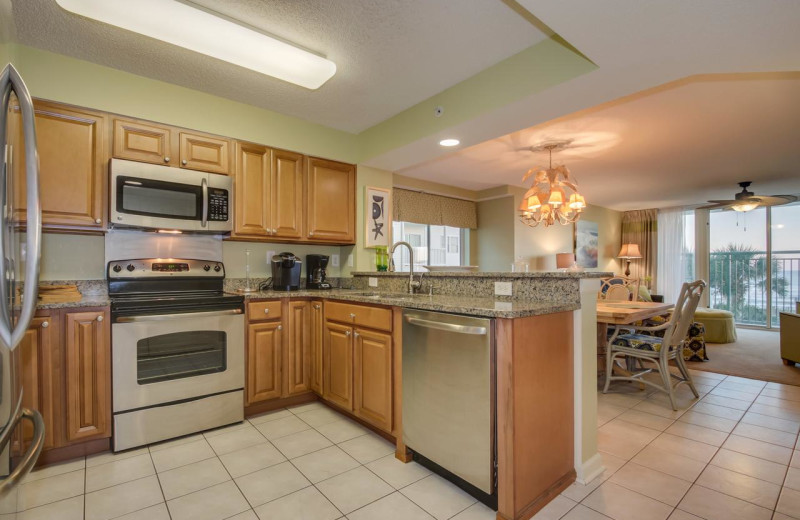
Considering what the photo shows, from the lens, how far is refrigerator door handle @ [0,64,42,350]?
2.67ft

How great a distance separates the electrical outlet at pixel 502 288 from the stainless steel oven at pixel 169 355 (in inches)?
69.1

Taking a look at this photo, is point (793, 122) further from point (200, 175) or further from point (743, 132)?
point (200, 175)

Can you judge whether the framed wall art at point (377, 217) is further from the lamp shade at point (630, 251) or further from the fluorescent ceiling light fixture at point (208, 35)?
the lamp shade at point (630, 251)

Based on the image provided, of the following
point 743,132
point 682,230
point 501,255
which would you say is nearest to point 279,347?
point 501,255

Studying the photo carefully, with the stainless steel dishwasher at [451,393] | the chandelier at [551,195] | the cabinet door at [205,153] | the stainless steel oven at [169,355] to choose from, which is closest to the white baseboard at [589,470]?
the stainless steel dishwasher at [451,393]

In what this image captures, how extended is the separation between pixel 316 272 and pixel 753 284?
8152 mm

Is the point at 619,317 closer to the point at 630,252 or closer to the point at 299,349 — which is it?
the point at 299,349

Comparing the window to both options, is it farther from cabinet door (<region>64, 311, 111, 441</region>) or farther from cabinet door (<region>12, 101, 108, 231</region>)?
cabinet door (<region>64, 311, 111, 441</region>)

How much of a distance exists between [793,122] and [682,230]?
4841 mm

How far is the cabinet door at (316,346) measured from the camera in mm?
2955

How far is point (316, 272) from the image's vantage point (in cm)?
346

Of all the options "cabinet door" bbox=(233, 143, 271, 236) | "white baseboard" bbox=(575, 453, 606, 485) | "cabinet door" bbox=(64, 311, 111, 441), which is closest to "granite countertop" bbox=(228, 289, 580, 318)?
"white baseboard" bbox=(575, 453, 606, 485)

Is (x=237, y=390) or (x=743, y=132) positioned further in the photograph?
(x=743, y=132)

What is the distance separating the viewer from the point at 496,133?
2.91m
